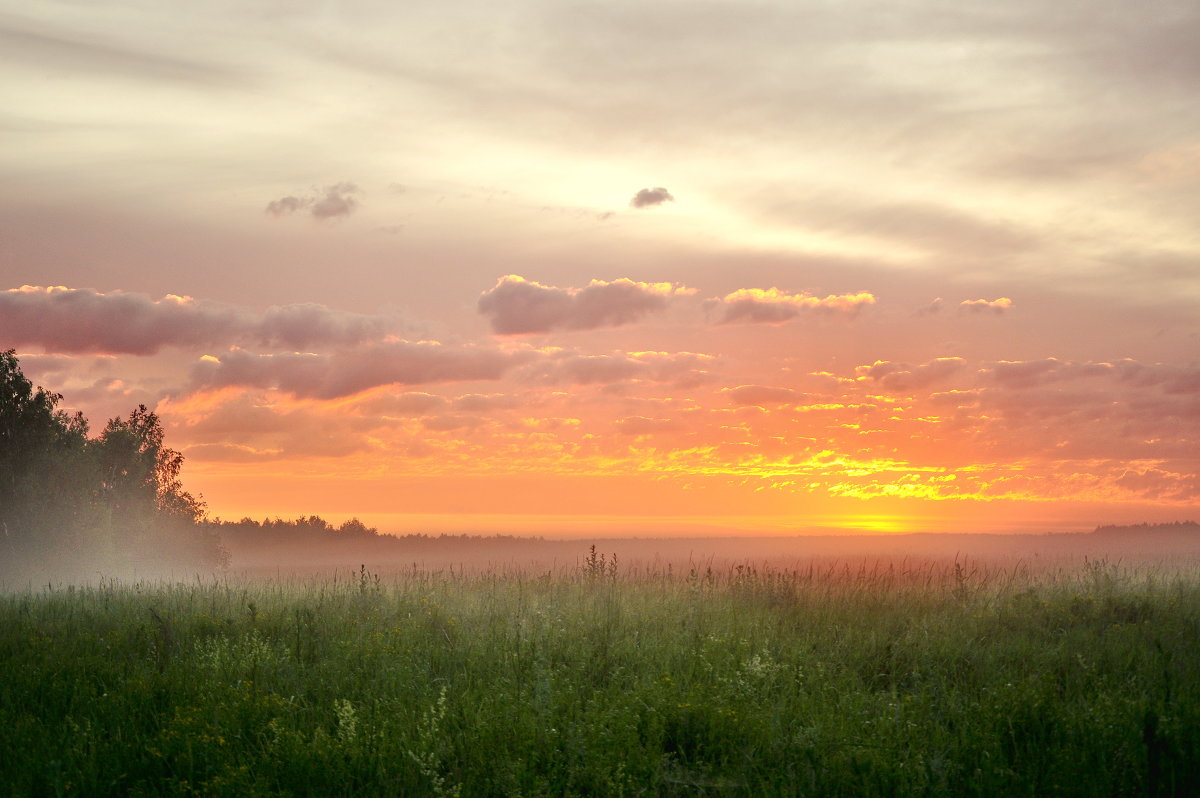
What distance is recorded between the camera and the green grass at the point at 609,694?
24.4 feet

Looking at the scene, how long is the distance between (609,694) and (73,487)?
38736 millimetres

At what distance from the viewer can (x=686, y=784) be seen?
7.27 m

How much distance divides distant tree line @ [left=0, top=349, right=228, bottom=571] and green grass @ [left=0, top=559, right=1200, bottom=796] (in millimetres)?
25769

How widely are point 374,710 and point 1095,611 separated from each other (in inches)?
444

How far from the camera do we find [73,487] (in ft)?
130

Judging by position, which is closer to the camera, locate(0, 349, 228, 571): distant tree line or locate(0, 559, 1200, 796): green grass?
locate(0, 559, 1200, 796): green grass

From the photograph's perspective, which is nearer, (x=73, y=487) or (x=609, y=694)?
(x=609, y=694)

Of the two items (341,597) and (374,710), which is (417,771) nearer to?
(374,710)

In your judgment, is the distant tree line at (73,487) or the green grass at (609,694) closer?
the green grass at (609,694)

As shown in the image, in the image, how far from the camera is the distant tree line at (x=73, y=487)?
36750mm

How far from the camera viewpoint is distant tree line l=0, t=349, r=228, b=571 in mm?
36750

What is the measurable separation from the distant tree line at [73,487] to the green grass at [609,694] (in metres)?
25.8

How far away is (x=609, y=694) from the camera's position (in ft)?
30.4

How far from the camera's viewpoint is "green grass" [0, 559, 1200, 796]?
7438mm
